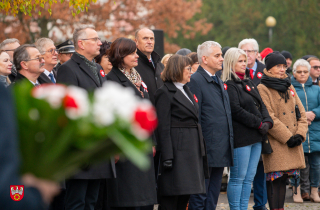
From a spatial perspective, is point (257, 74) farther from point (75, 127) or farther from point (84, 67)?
point (75, 127)

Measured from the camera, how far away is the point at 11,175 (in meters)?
1.19

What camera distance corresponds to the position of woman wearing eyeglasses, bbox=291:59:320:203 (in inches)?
319

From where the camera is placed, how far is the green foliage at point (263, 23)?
2873cm

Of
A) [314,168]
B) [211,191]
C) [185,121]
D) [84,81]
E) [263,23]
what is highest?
[263,23]

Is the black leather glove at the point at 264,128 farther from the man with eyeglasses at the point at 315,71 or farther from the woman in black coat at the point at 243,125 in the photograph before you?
the man with eyeglasses at the point at 315,71

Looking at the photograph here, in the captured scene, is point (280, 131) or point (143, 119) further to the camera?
point (280, 131)

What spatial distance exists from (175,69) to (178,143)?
2.91 feet

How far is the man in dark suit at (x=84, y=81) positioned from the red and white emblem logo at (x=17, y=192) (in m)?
2.78

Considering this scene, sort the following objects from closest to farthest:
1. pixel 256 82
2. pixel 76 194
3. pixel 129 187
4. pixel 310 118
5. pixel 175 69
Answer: pixel 76 194 → pixel 129 187 → pixel 175 69 → pixel 256 82 → pixel 310 118

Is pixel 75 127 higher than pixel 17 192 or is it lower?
higher

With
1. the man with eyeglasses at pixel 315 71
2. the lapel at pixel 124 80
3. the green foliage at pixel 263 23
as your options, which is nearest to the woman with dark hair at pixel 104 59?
the lapel at pixel 124 80

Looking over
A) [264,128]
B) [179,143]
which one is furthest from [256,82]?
[179,143]

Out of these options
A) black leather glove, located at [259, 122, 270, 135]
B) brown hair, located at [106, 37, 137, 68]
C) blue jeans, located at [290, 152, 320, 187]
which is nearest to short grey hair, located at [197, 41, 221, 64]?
black leather glove, located at [259, 122, 270, 135]

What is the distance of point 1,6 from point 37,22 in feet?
46.7
